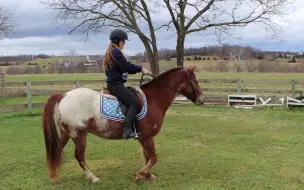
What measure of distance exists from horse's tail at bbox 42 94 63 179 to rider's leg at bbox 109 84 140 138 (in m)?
0.94

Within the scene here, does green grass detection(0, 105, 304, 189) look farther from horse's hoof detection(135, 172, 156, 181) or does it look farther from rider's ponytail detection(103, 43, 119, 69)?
rider's ponytail detection(103, 43, 119, 69)

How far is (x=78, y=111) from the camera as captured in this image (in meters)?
5.39

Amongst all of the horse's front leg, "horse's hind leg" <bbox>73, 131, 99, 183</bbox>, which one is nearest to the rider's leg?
the horse's front leg

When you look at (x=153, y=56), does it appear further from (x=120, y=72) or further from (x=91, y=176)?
(x=91, y=176)

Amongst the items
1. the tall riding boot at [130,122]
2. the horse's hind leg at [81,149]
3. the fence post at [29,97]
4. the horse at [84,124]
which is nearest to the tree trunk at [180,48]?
the fence post at [29,97]

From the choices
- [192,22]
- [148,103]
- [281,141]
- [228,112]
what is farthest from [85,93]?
[192,22]

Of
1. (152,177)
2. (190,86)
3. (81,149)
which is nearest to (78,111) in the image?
(81,149)

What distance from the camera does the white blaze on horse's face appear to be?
212 inches

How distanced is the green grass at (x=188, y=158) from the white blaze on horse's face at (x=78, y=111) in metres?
0.97

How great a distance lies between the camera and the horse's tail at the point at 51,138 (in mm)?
5539

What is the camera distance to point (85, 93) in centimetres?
555

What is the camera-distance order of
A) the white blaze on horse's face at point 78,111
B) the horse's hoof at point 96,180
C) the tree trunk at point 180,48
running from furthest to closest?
1. the tree trunk at point 180,48
2. the horse's hoof at point 96,180
3. the white blaze on horse's face at point 78,111

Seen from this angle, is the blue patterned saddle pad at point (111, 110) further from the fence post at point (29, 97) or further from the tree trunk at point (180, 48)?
the tree trunk at point (180, 48)

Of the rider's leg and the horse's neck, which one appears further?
the horse's neck
